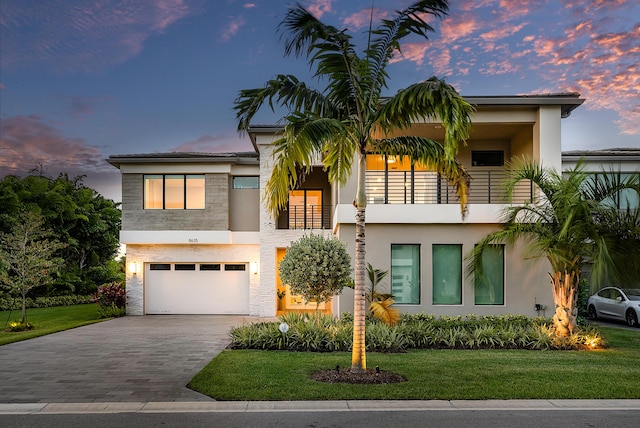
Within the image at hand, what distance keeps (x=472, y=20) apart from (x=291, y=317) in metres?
9.68

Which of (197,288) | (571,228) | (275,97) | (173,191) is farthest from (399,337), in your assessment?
(173,191)

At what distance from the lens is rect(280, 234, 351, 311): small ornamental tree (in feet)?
47.2

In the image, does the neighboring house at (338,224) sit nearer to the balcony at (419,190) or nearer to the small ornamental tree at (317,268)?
the balcony at (419,190)

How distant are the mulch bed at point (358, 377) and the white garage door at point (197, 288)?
13817 millimetres

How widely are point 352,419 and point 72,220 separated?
30.2m

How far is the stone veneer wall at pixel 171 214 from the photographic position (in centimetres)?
2312

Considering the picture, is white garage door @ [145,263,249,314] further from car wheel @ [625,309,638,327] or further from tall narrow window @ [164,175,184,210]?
car wheel @ [625,309,638,327]

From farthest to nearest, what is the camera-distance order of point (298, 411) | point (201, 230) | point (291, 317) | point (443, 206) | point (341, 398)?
point (201, 230) → point (443, 206) → point (291, 317) → point (341, 398) → point (298, 411)

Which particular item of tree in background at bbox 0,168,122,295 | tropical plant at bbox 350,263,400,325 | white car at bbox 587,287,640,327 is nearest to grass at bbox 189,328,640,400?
tropical plant at bbox 350,263,400,325

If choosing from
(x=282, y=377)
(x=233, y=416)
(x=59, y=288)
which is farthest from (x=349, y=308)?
(x=59, y=288)

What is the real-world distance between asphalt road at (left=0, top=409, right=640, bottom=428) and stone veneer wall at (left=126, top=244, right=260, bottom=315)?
15.8 m

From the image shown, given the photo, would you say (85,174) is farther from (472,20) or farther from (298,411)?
(298,411)

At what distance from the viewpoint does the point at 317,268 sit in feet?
46.8

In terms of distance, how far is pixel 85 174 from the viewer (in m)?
37.3
